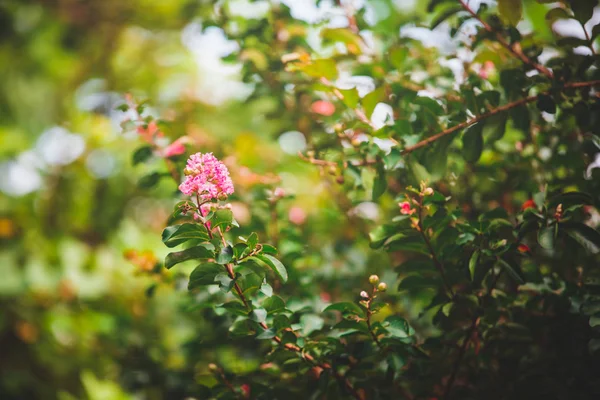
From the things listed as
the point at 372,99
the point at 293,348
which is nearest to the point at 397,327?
the point at 293,348

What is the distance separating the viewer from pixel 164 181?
1401mm

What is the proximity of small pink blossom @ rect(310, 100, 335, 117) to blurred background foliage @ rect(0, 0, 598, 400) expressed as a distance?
30mm

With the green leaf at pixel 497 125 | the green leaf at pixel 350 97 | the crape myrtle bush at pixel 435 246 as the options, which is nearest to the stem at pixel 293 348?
the crape myrtle bush at pixel 435 246

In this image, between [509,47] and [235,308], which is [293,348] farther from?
[509,47]

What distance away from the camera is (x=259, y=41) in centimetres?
99

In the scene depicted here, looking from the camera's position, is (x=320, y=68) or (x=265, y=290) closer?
(x=265, y=290)

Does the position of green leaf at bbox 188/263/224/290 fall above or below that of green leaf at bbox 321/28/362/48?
below

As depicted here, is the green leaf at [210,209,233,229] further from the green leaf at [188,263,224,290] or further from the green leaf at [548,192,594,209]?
the green leaf at [548,192,594,209]

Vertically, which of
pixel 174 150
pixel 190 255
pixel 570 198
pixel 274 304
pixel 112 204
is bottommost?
pixel 570 198

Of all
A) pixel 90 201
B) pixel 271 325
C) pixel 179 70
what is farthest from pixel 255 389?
pixel 179 70

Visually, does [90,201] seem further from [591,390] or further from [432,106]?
[591,390]

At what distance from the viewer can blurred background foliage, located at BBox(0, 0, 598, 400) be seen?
0.89 meters

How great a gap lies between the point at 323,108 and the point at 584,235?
0.63 m


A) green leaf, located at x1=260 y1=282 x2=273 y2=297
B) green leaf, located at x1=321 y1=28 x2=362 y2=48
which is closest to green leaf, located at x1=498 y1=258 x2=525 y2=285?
green leaf, located at x1=260 y1=282 x2=273 y2=297
